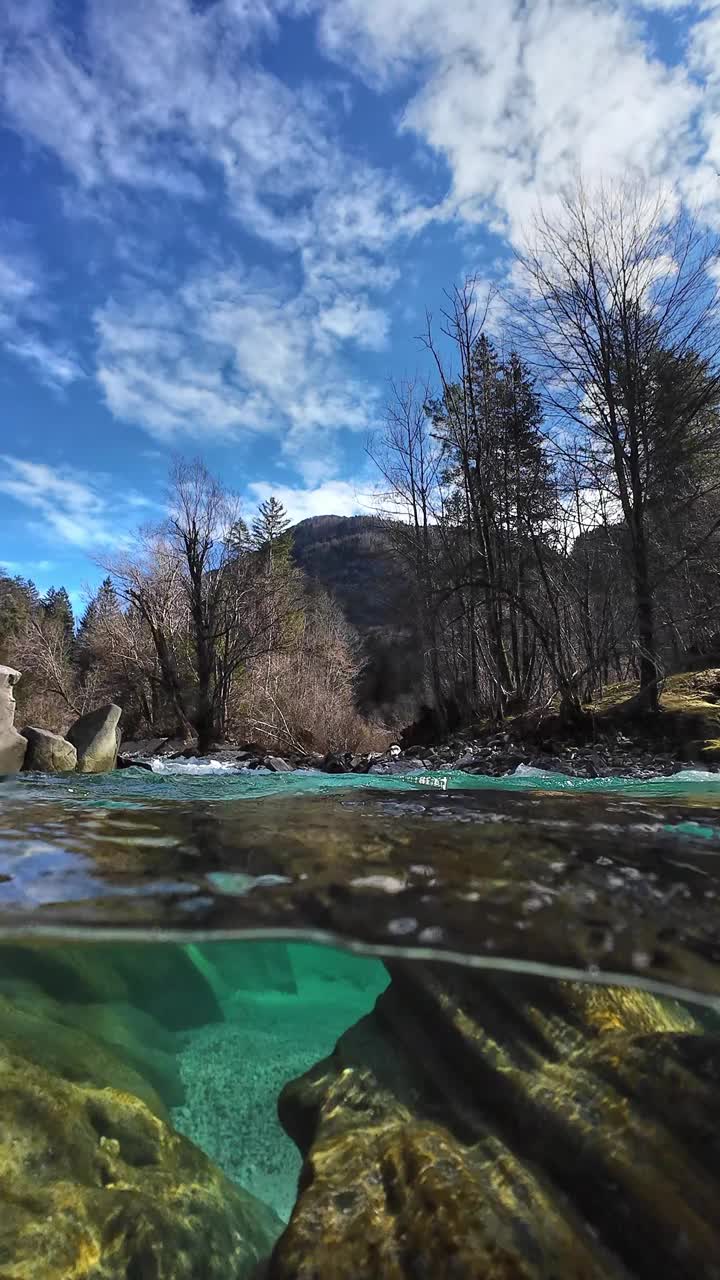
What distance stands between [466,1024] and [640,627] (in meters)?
9.20

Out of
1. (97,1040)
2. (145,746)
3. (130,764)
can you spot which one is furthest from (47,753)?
(97,1040)

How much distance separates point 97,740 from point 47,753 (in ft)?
3.87

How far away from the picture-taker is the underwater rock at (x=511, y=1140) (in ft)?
5.52

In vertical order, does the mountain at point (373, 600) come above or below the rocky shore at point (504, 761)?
above

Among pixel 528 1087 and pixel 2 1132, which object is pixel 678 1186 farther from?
pixel 2 1132

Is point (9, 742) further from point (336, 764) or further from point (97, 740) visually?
point (336, 764)

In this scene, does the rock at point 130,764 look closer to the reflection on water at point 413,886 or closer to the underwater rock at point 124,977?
the reflection on water at point 413,886

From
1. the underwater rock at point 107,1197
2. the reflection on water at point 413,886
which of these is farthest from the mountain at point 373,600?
the underwater rock at point 107,1197

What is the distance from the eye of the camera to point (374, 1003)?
136 inches

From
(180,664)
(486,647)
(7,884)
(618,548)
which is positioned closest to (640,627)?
(618,548)

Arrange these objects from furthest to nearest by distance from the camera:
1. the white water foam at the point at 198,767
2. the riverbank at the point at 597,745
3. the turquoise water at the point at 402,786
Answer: the white water foam at the point at 198,767
the riverbank at the point at 597,745
the turquoise water at the point at 402,786

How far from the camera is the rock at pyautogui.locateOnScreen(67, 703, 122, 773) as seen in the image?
1216 centimetres

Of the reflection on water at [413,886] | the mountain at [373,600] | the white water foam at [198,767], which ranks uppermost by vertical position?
the mountain at [373,600]

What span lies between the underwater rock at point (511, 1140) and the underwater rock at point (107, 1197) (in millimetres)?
303
